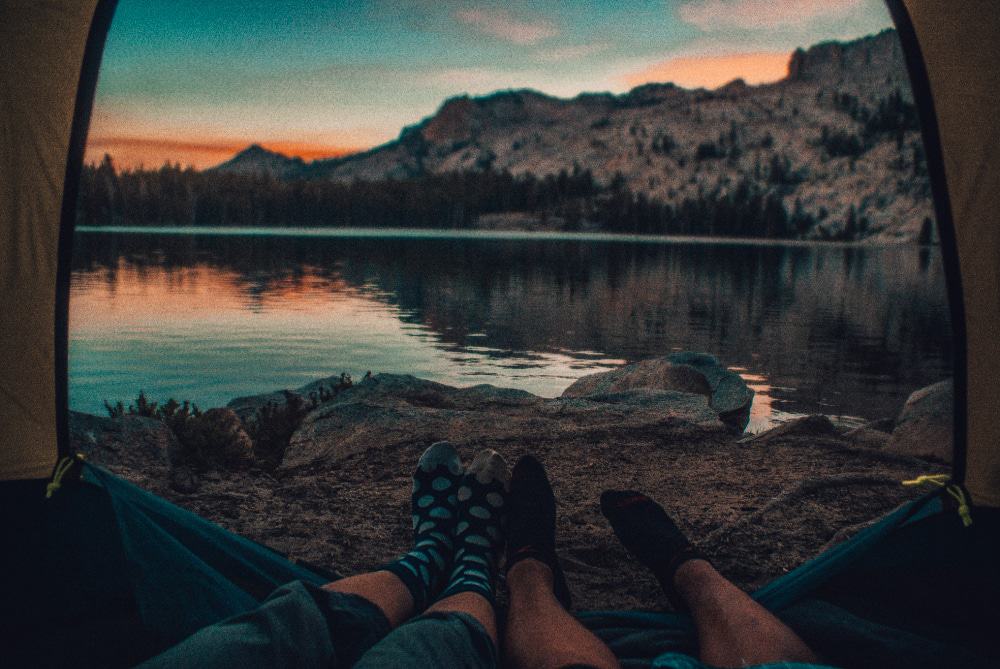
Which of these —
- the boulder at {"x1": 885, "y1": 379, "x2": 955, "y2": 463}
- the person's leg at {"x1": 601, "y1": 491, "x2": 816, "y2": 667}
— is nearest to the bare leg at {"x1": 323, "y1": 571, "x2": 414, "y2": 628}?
the person's leg at {"x1": 601, "y1": 491, "x2": 816, "y2": 667}

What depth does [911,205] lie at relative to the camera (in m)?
163

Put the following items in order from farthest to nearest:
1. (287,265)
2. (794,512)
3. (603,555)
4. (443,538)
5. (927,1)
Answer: (287,265), (794,512), (603,555), (443,538), (927,1)

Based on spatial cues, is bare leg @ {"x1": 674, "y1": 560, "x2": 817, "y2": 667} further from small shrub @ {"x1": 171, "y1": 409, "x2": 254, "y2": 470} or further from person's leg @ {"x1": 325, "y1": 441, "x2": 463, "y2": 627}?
small shrub @ {"x1": 171, "y1": 409, "x2": 254, "y2": 470}

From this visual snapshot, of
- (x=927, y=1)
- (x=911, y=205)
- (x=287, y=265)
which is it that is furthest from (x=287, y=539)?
(x=911, y=205)

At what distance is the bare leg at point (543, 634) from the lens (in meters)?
2.05

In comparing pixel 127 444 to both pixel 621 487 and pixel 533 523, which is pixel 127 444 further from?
pixel 621 487

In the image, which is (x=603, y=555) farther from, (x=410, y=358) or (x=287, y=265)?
→ (x=287, y=265)

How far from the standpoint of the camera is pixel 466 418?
634cm

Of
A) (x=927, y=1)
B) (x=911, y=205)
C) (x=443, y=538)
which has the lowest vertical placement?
(x=443, y=538)

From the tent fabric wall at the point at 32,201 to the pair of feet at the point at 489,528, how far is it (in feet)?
4.70

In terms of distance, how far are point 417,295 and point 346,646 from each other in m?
30.6

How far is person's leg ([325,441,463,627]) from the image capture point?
243cm

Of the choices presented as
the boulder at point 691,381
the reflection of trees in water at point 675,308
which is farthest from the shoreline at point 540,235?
the boulder at point 691,381

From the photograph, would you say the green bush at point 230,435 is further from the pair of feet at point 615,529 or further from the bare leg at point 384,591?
the bare leg at point 384,591
